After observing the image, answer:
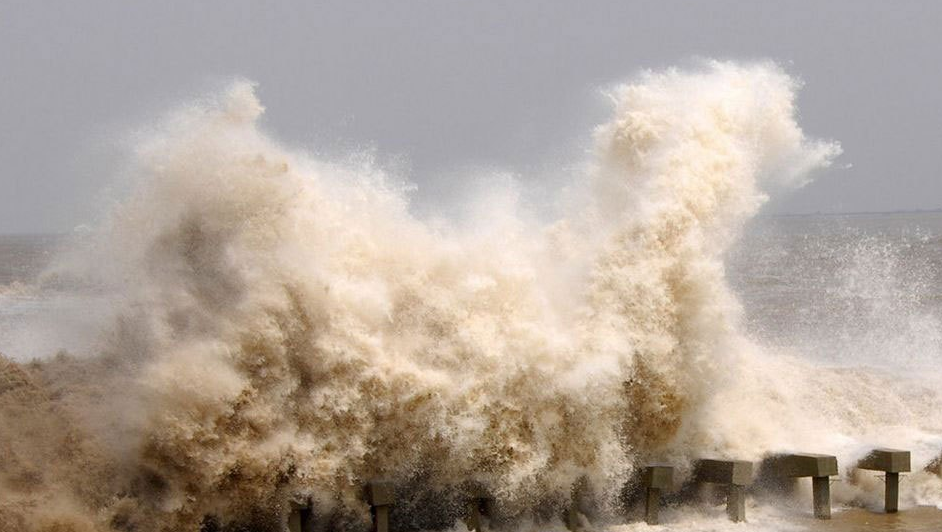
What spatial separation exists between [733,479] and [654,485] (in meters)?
0.70

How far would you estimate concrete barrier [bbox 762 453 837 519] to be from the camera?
11.1 m

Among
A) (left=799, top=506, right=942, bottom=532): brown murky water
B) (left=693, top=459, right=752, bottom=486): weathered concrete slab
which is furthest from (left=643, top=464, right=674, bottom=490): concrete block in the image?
(left=799, top=506, right=942, bottom=532): brown murky water

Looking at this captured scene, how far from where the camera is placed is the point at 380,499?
9562mm

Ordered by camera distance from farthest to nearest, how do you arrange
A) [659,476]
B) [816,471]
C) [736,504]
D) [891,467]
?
[891,467]
[816,471]
[736,504]
[659,476]

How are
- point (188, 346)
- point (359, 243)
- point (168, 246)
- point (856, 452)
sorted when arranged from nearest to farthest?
point (188, 346) → point (168, 246) → point (359, 243) → point (856, 452)

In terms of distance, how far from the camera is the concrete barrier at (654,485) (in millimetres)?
10602

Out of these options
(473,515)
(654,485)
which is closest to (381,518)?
(473,515)

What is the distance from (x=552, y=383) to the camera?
1043 cm

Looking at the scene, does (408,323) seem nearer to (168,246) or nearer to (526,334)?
(526,334)

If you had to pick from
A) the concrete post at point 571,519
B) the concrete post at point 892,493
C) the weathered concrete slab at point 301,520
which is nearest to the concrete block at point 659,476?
the concrete post at point 571,519

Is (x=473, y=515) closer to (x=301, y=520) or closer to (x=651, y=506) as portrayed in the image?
(x=301, y=520)

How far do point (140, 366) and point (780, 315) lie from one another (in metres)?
21.9

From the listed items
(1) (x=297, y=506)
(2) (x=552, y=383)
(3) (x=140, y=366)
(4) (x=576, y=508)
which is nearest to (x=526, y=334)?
(2) (x=552, y=383)

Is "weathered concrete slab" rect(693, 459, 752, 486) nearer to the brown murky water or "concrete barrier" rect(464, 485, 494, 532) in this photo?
→ the brown murky water
